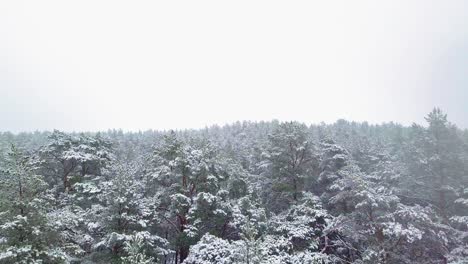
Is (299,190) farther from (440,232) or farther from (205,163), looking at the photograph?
(440,232)

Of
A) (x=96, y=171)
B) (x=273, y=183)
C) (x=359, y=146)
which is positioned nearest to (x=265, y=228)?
(x=273, y=183)

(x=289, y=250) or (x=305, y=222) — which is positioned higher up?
(x=305, y=222)

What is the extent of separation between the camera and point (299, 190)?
24.8m

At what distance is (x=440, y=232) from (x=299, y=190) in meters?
9.47

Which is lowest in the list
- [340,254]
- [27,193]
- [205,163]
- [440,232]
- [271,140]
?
[340,254]

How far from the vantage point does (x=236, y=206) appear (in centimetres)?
2166

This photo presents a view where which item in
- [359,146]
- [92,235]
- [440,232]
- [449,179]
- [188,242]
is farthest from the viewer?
[359,146]

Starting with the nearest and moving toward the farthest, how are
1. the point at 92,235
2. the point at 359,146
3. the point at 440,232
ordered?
the point at 440,232 < the point at 92,235 < the point at 359,146

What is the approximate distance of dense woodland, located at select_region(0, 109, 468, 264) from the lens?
14.8m

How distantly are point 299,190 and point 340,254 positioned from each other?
5255 mm

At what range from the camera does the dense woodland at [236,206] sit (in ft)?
48.5

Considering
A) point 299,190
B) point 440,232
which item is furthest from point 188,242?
point 440,232

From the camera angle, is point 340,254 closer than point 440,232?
No

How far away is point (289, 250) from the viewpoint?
68.3 ft
